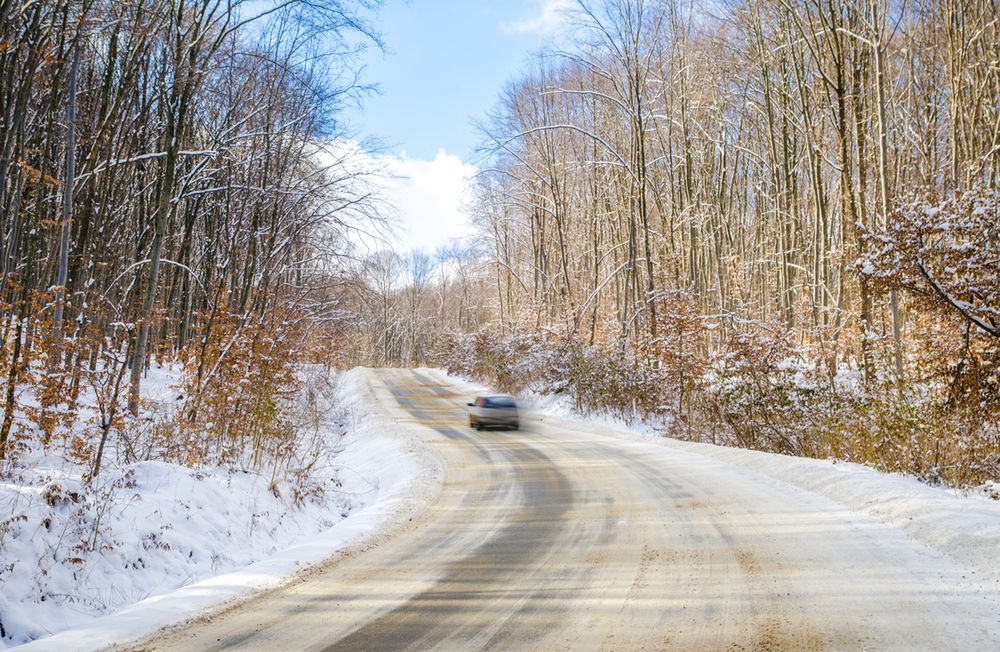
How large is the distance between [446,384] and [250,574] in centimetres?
3381

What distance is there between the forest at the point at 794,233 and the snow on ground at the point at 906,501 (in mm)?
977

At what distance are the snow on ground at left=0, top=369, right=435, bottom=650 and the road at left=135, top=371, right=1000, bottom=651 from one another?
0.52 m

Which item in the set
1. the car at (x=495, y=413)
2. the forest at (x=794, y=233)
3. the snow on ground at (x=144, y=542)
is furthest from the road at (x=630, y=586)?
the car at (x=495, y=413)

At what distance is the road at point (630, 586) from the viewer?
Answer: 3887mm

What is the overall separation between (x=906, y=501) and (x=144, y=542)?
7911 mm

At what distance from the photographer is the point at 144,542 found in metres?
6.16

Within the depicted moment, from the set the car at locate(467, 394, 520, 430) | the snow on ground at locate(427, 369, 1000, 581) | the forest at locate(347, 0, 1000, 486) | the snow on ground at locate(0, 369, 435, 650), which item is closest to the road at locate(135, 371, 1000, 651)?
the snow on ground at locate(427, 369, 1000, 581)

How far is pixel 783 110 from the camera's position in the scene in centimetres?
2123

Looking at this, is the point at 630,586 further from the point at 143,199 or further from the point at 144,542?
the point at 143,199

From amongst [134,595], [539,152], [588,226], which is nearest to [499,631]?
[134,595]

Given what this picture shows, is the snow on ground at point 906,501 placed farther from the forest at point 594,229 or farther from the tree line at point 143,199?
the tree line at point 143,199

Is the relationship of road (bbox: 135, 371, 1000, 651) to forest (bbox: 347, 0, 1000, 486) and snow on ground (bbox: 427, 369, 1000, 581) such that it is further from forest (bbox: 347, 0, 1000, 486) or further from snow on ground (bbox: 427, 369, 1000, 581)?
forest (bbox: 347, 0, 1000, 486)

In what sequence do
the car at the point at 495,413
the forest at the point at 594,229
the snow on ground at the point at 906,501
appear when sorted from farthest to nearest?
the car at the point at 495,413
the forest at the point at 594,229
the snow on ground at the point at 906,501

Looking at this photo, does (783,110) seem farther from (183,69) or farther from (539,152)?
(183,69)
